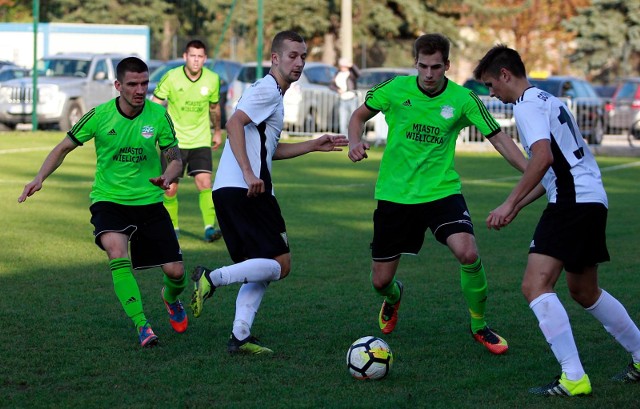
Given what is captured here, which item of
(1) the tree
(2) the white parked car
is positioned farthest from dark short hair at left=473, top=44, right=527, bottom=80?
(1) the tree

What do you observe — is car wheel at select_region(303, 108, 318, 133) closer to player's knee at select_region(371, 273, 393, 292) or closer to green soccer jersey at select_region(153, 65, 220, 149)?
green soccer jersey at select_region(153, 65, 220, 149)

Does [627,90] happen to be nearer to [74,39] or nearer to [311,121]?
[311,121]

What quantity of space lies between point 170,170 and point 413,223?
5.39ft

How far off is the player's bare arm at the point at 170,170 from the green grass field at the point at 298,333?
3.42 feet

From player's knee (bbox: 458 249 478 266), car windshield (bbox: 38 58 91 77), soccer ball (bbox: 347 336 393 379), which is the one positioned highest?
car windshield (bbox: 38 58 91 77)

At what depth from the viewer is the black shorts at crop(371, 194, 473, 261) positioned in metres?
7.07

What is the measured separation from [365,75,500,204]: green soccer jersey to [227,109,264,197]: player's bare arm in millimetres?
1042

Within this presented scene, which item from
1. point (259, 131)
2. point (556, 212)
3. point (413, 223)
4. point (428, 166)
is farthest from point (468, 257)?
point (259, 131)

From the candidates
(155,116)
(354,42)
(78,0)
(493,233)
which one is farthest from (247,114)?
(78,0)

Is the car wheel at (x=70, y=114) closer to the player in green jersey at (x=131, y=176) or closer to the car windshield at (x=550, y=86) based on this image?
the car windshield at (x=550, y=86)

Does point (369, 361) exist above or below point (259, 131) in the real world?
below

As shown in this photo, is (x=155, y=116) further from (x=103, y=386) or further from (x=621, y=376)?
(x=621, y=376)

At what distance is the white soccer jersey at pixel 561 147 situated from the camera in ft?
19.2

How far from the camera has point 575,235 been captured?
5922 millimetres
